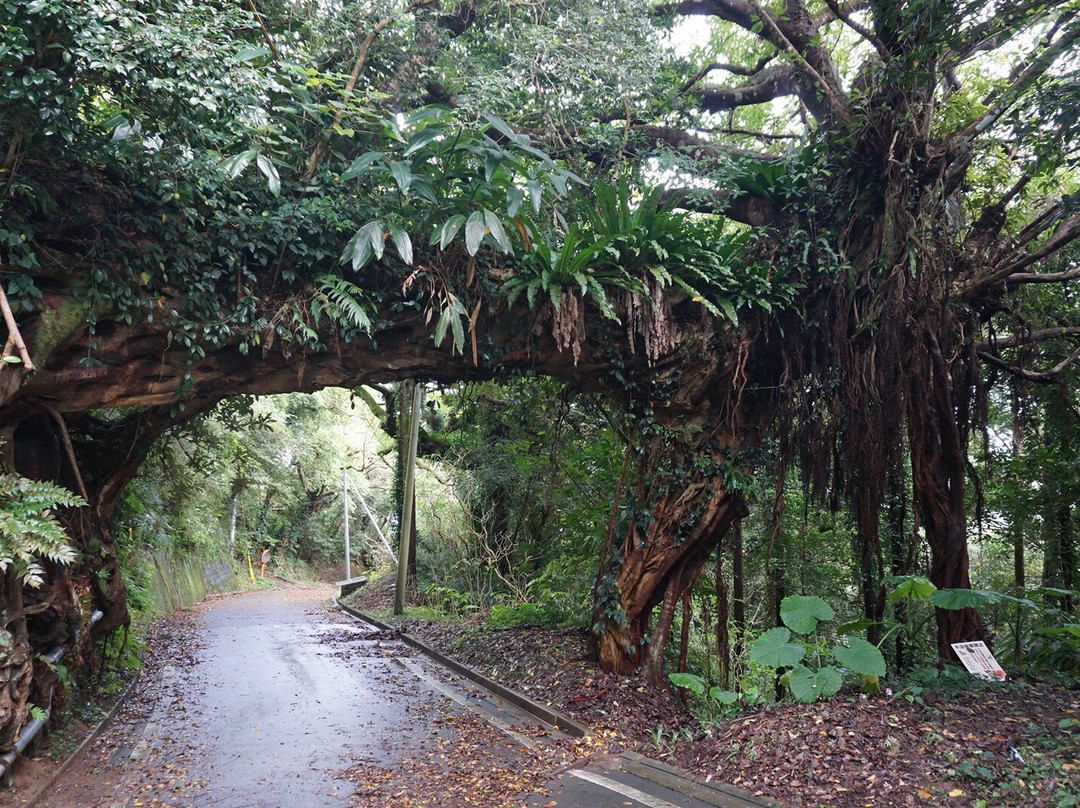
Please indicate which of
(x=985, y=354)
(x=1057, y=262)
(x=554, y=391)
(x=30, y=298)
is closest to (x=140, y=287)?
(x=30, y=298)

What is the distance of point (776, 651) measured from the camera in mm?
6121

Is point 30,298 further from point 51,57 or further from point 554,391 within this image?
point 554,391

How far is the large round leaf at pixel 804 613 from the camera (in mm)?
6246

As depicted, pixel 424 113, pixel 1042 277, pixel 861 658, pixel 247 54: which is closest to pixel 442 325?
pixel 424 113

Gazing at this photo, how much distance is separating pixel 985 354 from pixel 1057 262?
1.26 m

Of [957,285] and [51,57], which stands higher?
[51,57]

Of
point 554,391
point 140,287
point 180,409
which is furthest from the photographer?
point 554,391

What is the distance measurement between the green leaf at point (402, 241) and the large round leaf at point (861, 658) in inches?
194

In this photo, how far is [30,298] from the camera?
17.1 feet

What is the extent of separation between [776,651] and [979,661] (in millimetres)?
1631

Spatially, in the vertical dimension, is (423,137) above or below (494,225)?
above

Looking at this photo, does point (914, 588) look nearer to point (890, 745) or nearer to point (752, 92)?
point (890, 745)

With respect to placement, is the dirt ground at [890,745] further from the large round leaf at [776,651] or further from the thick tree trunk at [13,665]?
the thick tree trunk at [13,665]

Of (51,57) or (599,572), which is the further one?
(599,572)
